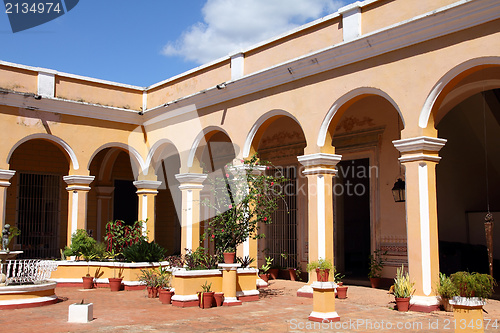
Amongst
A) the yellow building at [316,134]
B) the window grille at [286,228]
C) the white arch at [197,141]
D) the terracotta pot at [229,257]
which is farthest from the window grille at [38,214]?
the terracotta pot at [229,257]

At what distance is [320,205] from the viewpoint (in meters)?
9.96

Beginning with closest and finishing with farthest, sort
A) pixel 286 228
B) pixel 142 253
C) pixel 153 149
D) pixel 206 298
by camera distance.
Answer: pixel 206 298
pixel 142 253
pixel 286 228
pixel 153 149

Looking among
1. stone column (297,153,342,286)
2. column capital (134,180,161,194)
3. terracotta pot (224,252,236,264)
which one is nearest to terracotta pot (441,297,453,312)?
stone column (297,153,342,286)

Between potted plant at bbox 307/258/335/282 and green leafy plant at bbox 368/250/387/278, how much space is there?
7.61 ft

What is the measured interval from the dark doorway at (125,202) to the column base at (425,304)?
12.2 meters

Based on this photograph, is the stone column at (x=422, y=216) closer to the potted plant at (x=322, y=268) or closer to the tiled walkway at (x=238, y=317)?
the tiled walkway at (x=238, y=317)

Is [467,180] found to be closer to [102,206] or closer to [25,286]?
[25,286]

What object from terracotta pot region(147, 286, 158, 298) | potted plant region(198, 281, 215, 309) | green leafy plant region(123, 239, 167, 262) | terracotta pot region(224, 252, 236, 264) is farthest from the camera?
green leafy plant region(123, 239, 167, 262)

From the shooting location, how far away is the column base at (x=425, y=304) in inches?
313

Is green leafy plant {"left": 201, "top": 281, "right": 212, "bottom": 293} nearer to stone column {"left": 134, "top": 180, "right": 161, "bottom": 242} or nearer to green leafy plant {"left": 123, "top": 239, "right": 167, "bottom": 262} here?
green leafy plant {"left": 123, "top": 239, "right": 167, "bottom": 262}

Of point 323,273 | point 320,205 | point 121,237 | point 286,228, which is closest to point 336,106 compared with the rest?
point 320,205

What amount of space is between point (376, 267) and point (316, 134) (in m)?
3.39

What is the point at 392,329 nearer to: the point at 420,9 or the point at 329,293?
the point at 329,293

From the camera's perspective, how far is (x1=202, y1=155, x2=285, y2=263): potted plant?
32.1 feet
